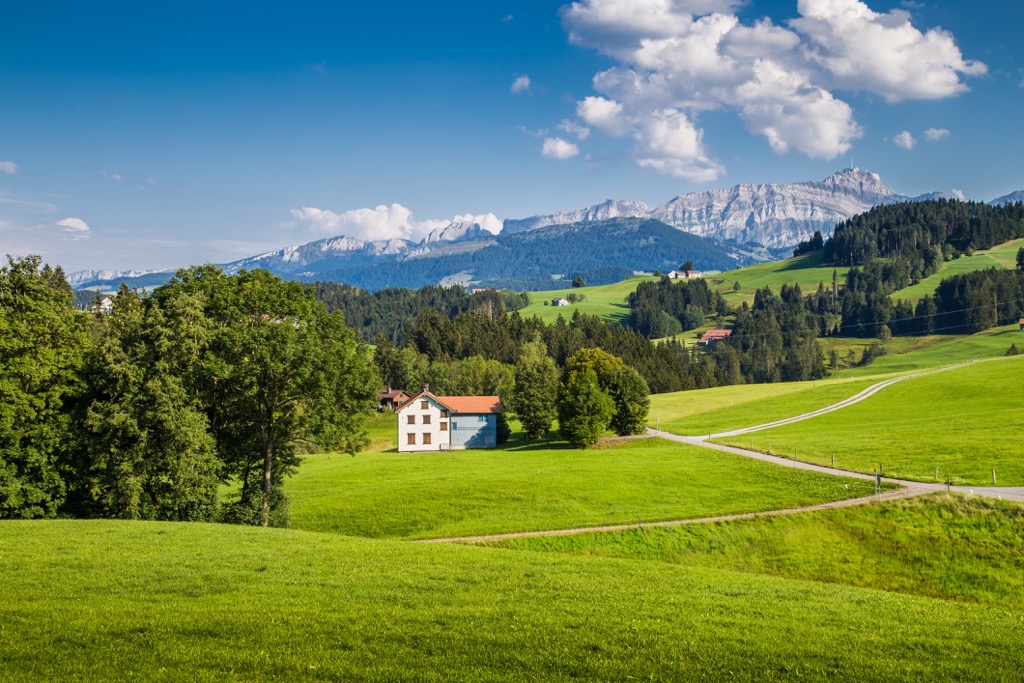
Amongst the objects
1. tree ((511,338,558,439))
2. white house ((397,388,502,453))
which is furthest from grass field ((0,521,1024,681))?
white house ((397,388,502,453))

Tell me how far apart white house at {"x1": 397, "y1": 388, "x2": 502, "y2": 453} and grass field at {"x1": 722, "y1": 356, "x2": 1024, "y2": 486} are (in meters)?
39.3

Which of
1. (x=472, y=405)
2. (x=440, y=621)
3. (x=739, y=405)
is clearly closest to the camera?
(x=440, y=621)

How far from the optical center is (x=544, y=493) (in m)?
52.3

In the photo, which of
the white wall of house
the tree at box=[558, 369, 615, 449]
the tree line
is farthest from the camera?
the white wall of house

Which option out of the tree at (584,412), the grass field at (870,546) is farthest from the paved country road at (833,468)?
the tree at (584,412)

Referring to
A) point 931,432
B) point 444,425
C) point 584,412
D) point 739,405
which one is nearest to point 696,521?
point 931,432

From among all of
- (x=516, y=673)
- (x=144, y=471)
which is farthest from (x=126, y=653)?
(x=144, y=471)

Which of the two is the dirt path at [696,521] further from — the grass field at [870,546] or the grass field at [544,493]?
the grass field at [544,493]

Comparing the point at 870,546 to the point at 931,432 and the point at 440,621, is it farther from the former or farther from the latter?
the point at 931,432

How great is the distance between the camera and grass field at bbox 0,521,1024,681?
606 inches

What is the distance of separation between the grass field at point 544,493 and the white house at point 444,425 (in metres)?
30.1

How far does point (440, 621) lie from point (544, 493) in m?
34.0

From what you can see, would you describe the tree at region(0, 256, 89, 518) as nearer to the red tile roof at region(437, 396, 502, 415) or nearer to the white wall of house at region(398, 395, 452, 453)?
the white wall of house at region(398, 395, 452, 453)

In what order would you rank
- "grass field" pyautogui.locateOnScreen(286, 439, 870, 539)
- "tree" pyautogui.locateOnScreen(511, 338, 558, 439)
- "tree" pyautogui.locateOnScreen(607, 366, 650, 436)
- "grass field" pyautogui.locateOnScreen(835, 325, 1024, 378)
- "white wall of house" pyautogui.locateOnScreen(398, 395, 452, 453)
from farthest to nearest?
1. "grass field" pyautogui.locateOnScreen(835, 325, 1024, 378)
2. "white wall of house" pyautogui.locateOnScreen(398, 395, 452, 453)
3. "tree" pyautogui.locateOnScreen(511, 338, 558, 439)
4. "tree" pyautogui.locateOnScreen(607, 366, 650, 436)
5. "grass field" pyautogui.locateOnScreen(286, 439, 870, 539)
